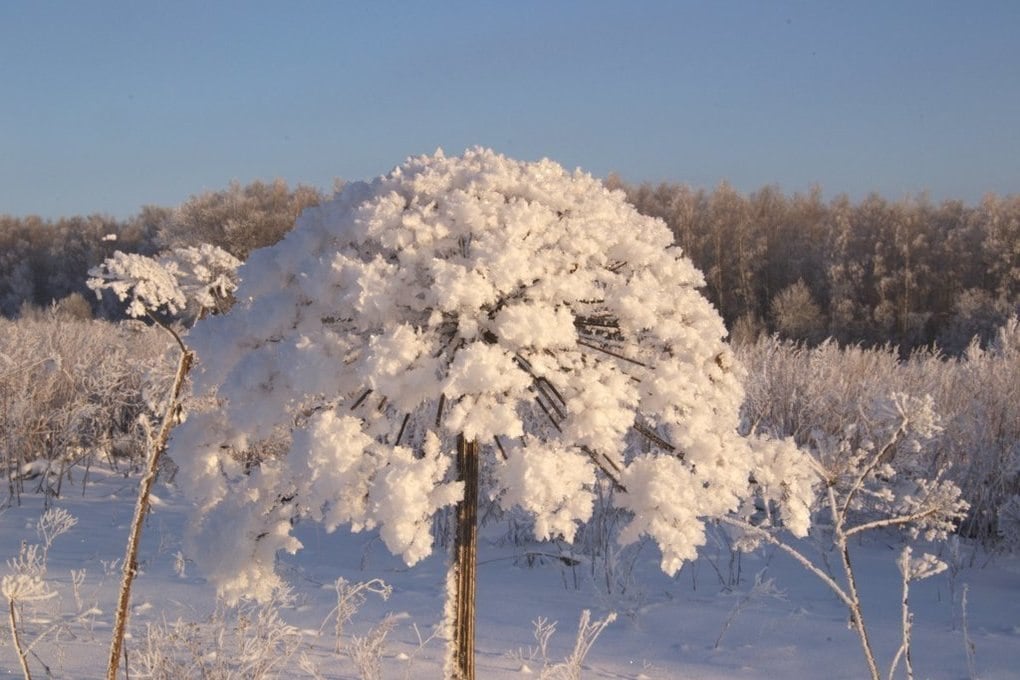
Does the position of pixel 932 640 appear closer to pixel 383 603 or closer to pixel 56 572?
pixel 383 603

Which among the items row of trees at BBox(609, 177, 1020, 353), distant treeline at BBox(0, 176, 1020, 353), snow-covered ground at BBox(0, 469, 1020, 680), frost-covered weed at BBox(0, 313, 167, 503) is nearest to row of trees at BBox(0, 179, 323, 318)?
distant treeline at BBox(0, 176, 1020, 353)

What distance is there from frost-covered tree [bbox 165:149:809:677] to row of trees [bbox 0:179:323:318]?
2676 cm

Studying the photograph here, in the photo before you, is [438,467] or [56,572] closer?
[438,467]

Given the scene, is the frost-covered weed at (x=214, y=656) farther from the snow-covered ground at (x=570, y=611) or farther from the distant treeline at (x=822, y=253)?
the distant treeline at (x=822, y=253)

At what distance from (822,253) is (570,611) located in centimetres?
2629

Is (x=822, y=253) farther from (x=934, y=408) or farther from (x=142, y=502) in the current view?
(x=142, y=502)

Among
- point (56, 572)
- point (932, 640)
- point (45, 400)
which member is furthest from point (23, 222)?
point (932, 640)

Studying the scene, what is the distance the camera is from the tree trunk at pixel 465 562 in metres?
2.26

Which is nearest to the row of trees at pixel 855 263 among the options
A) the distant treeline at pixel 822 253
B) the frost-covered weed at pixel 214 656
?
the distant treeline at pixel 822 253

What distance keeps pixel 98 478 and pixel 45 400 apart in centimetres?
106

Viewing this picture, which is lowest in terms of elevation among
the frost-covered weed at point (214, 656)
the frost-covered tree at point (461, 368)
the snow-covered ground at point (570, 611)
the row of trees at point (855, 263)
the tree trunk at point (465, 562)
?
the snow-covered ground at point (570, 611)

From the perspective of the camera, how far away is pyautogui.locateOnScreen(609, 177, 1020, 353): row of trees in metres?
25.8

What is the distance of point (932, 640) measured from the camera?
15.2 feet

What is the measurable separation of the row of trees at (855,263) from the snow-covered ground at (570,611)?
57.5 ft
